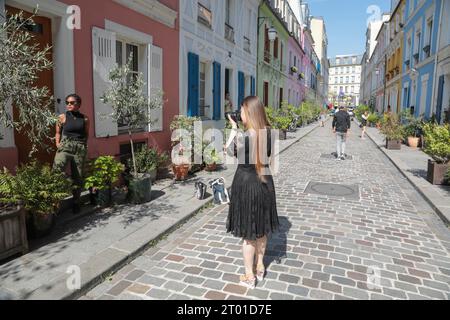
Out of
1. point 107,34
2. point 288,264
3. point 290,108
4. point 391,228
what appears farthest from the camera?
point 290,108

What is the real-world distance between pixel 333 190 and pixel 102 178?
470cm

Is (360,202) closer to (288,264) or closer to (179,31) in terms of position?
(288,264)

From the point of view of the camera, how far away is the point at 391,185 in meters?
8.28

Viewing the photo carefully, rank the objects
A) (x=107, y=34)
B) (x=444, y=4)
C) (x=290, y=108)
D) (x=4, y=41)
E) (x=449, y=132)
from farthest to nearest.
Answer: (x=290, y=108), (x=444, y=4), (x=449, y=132), (x=107, y=34), (x=4, y=41)

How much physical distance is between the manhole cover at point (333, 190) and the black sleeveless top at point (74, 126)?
4575 mm

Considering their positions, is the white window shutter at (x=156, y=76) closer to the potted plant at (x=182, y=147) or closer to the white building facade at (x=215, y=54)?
the potted plant at (x=182, y=147)

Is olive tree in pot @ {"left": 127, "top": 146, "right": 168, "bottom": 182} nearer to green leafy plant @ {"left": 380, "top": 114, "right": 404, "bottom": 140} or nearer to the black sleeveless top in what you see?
the black sleeveless top

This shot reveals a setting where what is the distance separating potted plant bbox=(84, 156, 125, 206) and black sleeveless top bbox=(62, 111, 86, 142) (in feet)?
1.76

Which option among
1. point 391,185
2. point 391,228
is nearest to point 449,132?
point 391,185

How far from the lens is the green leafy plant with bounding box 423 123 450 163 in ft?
25.0

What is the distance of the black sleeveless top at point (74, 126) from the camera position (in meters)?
5.14

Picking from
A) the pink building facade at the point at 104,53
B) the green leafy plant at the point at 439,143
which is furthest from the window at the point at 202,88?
the green leafy plant at the point at 439,143

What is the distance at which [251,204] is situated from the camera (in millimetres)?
3365
